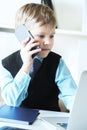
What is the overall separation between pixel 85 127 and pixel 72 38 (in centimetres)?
115

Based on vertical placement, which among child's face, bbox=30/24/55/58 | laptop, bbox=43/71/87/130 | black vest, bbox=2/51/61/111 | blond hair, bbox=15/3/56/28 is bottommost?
black vest, bbox=2/51/61/111

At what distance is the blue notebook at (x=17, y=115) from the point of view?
896 mm

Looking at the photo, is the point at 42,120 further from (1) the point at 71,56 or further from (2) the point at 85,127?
(1) the point at 71,56


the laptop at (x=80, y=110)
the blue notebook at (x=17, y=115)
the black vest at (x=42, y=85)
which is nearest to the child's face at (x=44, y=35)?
the black vest at (x=42, y=85)

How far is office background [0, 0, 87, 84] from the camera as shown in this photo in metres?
1.78

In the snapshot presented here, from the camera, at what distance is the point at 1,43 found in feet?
6.22

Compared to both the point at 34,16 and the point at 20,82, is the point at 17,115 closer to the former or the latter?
the point at 20,82

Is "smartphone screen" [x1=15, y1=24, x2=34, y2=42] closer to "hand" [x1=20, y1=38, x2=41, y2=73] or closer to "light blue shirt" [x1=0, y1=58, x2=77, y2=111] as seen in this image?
"hand" [x1=20, y1=38, x2=41, y2=73]

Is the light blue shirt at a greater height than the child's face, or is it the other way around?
the child's face

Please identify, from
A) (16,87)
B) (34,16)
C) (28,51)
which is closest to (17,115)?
(16,87)

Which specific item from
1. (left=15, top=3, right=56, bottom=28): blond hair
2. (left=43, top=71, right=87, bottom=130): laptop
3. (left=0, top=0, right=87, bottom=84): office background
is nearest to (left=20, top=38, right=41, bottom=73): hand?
(left=15, top=3, right=56, bottom=28): blond hair

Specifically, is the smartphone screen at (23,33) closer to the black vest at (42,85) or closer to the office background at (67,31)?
the black vest at (42,85)

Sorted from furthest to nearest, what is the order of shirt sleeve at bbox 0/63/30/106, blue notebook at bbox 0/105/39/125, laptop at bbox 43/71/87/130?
shirt sleeve at bbox 0/63/30/106 → blue notebook at bbox 0/105/39/125 → laptop at bbox 43/71/87/130

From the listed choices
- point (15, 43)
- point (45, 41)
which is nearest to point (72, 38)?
point (15, 43)
